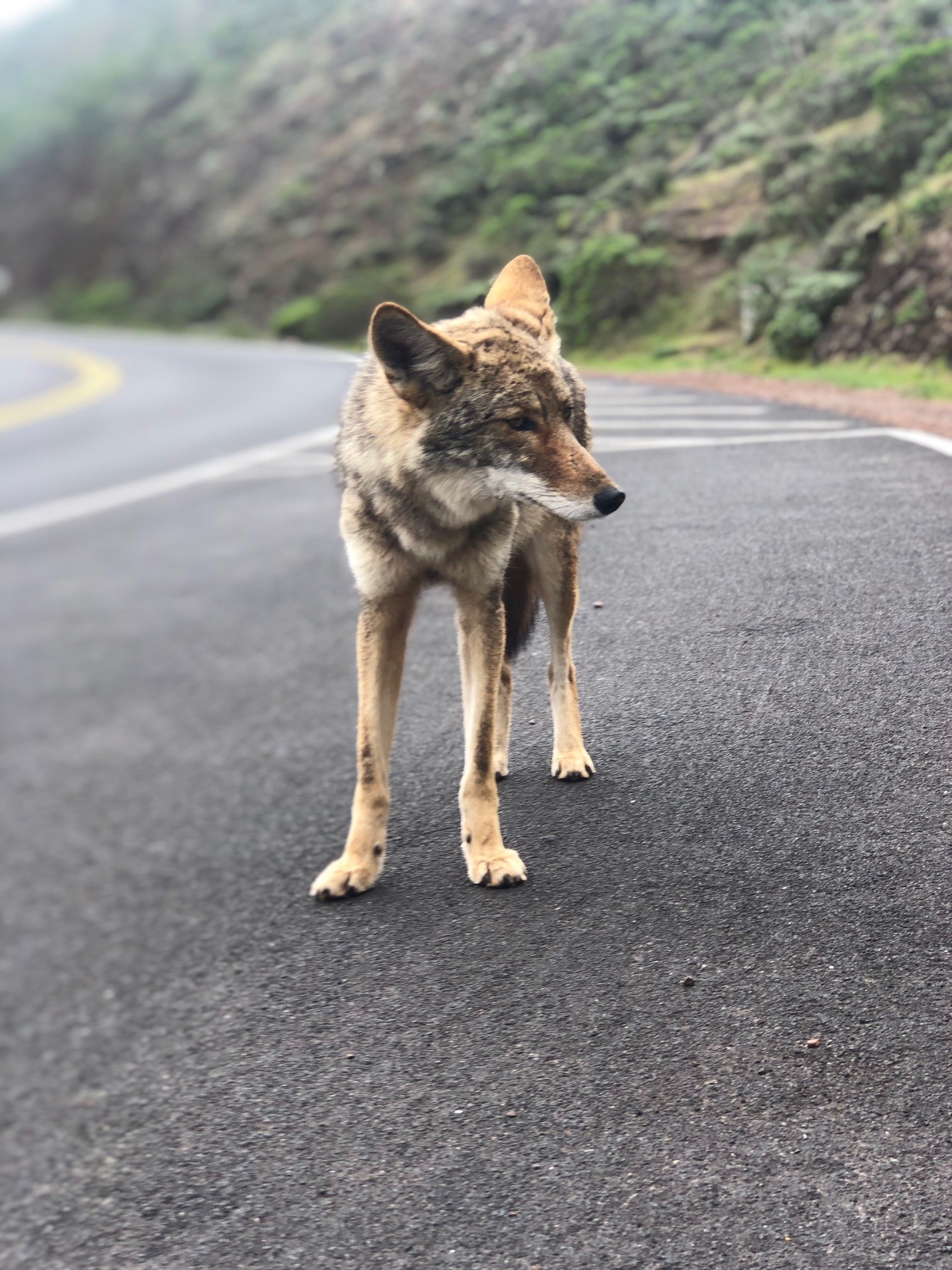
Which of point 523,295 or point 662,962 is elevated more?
point 523,295

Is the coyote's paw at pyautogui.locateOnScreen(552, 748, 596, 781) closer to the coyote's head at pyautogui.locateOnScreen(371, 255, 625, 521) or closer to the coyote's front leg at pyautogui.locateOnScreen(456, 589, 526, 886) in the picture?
the coyote's front leg at pyautogui.locateOnScreen(456, 589, 526, 886)

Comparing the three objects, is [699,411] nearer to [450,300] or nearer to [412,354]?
[450,300]

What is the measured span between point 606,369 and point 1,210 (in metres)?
22.8

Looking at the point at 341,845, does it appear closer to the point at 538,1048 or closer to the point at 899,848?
the point at 538,1048

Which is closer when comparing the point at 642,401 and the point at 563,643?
the point at 563,643

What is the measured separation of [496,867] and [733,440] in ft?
5.24

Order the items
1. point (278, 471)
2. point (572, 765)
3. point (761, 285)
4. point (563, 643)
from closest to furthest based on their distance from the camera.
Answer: point (563, 643) → point (572, 765) → point (761, 285) → point (278, 471)

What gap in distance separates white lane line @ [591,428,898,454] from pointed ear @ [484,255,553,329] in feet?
2.30

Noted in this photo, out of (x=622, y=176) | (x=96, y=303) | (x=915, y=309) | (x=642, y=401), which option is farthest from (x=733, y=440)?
(x=96, y=303)

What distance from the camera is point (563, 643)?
8.25ft

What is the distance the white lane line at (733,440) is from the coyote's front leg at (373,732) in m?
0.81

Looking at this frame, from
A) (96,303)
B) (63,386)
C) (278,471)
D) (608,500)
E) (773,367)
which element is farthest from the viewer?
(63,386)

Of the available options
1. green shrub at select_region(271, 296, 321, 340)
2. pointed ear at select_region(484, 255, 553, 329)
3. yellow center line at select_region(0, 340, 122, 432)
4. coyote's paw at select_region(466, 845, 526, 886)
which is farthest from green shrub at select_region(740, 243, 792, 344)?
yellow center line at select_region(0, 340, 122, 432)

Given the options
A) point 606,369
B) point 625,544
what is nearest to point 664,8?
point 606,369
